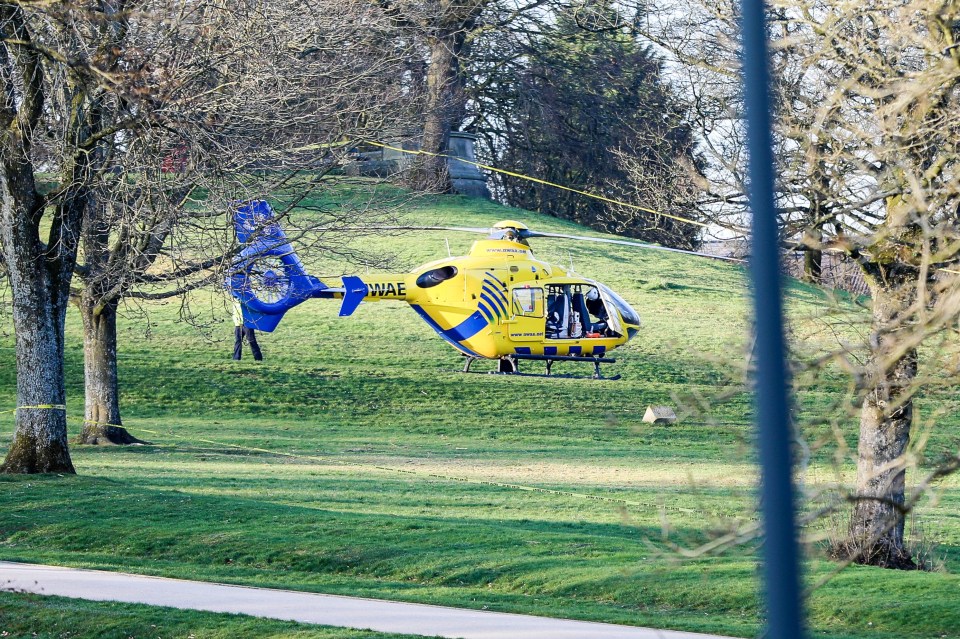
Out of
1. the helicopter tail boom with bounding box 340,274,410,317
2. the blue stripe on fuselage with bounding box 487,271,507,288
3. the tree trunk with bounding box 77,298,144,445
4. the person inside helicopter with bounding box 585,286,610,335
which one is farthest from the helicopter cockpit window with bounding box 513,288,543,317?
the tree trunk with bounding box 77,298,144,445

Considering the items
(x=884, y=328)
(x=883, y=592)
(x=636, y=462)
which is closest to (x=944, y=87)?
(x=884, y=328)

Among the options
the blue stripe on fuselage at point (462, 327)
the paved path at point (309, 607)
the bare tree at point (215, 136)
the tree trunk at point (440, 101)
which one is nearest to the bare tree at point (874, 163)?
the paved path at point (309, 607)

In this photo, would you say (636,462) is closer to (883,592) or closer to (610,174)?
(883,592)

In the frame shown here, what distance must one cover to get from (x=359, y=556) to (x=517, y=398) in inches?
783

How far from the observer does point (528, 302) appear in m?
25.7

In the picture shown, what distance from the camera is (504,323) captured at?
25.7 m

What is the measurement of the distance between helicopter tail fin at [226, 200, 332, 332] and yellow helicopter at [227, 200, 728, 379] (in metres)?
0.07

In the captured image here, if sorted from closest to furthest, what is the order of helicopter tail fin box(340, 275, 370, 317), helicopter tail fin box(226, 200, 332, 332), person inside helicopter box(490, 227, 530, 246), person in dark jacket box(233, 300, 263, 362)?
helicopter tail fin box(226, 200, 332, 332)
person inside helicopter box(490, 227, 530, 246)
helicopter tail fin box(340, 275, 370, 317)
person in dark jacket box(233, 300, 263, 362)

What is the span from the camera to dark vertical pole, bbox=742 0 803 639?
12.8 ft

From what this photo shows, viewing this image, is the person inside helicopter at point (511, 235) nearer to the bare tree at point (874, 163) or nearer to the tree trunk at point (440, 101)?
the bare tree at point (874, 163)

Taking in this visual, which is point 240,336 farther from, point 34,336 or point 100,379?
point 34,336

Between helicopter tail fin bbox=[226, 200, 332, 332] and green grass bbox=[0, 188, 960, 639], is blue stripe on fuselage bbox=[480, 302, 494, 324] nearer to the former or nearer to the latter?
green grass bbox=[0, 188, 960, 639]

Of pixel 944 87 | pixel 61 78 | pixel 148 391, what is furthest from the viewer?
pixel 148 391

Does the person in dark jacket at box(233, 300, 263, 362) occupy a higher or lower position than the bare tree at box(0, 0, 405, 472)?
lower
